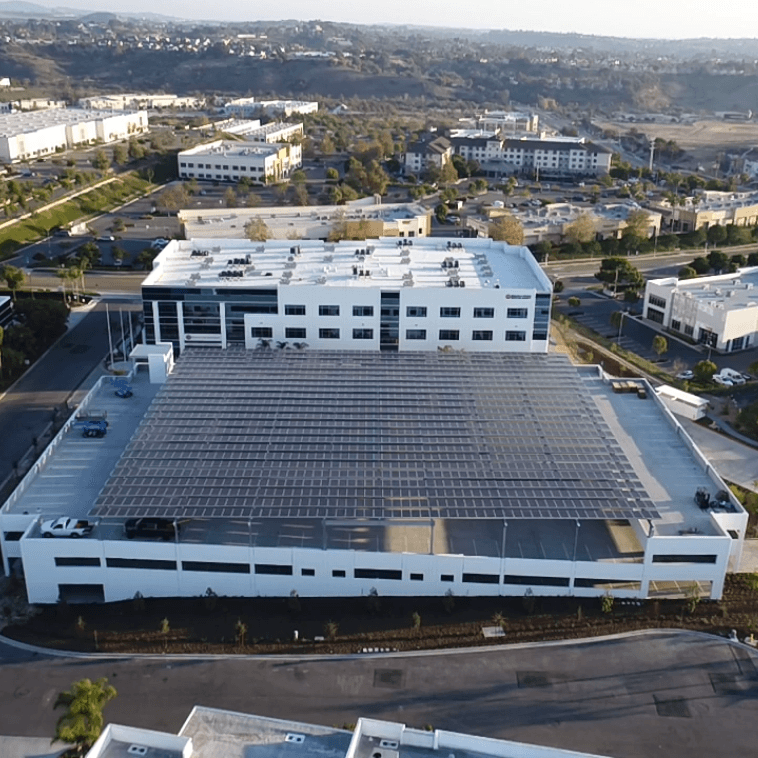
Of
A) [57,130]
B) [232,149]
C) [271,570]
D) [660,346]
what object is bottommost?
[660,346]

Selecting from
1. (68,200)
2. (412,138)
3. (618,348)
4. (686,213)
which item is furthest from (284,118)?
(618,348)

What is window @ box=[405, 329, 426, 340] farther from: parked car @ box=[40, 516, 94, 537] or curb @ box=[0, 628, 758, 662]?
curb @ box=[0, 628, 758, 662]

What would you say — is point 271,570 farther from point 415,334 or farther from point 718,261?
point 718,261

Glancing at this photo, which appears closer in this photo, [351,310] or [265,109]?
[351,310]

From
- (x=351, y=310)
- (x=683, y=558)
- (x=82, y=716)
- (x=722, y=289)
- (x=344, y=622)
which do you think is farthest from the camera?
(x=722, y=289)

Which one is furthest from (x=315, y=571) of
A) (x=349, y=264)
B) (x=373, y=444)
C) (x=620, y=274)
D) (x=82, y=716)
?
(x=620, y=274)

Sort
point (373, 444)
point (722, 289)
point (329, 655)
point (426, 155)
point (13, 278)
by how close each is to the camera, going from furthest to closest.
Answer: point (426, 155) < point (13, 278) < point (722, 289) < point (373, 444) < point (329, 655)
